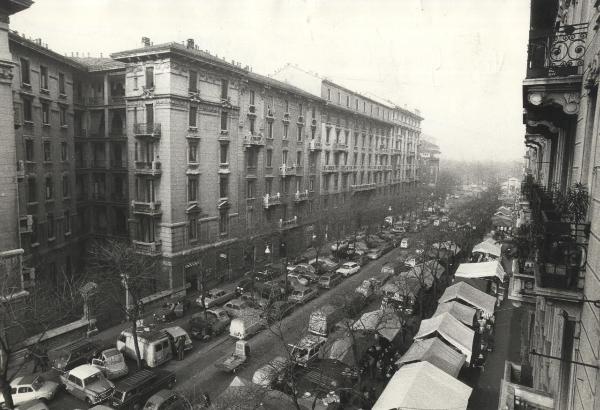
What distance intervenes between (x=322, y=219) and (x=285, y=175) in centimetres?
921

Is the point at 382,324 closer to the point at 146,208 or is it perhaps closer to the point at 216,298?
the point at 216,298

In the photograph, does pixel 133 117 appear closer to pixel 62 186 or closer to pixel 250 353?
pixel 62 186

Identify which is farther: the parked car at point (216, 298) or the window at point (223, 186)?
the window at point (223, 186)

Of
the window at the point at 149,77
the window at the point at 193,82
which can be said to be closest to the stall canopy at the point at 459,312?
→ the window at the point at 193,82

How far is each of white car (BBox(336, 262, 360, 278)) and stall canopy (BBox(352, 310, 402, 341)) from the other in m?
14.1

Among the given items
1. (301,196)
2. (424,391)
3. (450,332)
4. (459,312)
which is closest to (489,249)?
(459,312)

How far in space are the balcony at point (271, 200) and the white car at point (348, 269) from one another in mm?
9542

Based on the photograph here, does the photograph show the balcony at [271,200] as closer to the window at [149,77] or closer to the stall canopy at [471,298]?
the window at [149,77]

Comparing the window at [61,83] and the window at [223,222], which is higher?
the window at [61,83]

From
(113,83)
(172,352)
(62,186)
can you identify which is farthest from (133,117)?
(172,352)

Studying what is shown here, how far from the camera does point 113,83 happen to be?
119 ft

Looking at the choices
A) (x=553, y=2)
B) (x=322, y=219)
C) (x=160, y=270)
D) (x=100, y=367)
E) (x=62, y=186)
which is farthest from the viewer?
(x=322, y=219)

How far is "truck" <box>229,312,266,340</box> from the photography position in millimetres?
24609

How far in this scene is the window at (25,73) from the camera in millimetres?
29406
